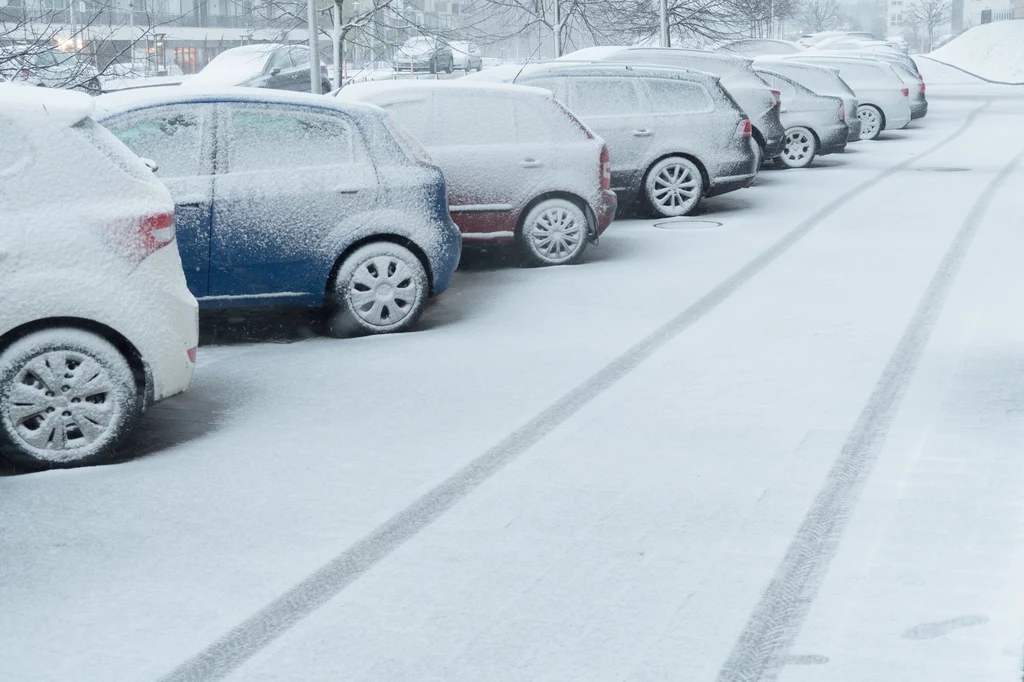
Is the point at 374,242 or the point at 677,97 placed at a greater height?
the point at 677,97

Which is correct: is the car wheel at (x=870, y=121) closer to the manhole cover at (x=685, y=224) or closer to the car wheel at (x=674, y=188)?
the car wheel at (x=674, y=188)

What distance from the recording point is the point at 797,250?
41.3 feet

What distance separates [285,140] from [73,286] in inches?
113

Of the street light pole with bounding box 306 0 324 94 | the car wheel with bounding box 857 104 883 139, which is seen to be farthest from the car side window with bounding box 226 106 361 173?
the car wheel with bounding box 857 104 883 139

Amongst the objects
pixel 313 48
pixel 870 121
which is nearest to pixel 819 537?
pixel 313 48

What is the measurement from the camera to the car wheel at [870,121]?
2653 cm

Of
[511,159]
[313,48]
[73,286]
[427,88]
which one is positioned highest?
[313,48]

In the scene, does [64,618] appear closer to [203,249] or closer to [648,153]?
[203,249]

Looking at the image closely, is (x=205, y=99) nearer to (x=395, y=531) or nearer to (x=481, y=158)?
(x=481, y=158)

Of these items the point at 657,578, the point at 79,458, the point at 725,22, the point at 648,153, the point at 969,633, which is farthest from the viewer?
the point at 725,22

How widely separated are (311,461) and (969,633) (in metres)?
3.02

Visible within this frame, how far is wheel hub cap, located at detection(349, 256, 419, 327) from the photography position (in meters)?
8.91

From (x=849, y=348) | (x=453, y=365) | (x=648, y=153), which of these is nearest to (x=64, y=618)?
(x=453, y=365)

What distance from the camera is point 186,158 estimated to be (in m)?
8.46
